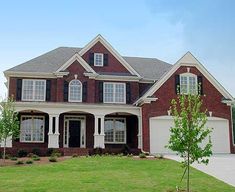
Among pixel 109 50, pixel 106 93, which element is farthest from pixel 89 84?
pixel 109 50

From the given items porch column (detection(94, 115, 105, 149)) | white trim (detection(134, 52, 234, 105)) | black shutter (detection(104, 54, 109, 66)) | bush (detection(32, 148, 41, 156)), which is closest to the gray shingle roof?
black shutter (detection(104, 54, 109, 66))

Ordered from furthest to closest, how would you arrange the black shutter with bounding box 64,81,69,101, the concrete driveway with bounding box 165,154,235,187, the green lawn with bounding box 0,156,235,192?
the black shutter with bounding box 64,81,69,101
the concrete driveway with bounding box 165,154,235,187
the green lawn with bounding box 0,156,235,192

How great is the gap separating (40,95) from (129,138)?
835 cm

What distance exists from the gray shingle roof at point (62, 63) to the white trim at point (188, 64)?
3808 mm

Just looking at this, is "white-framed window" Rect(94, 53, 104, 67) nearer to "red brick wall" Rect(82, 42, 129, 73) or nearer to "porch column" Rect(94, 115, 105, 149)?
"red brick wall" Rect(82, 42, 129, 73)

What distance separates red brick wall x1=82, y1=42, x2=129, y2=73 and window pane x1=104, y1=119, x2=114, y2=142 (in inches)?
179

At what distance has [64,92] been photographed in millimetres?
31344

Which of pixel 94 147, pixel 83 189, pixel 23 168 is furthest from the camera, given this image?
pixel 94 147

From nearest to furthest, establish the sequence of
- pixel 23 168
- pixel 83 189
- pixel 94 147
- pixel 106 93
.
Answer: pixel 83 189
pixel 23 168
pixel 94 147
pixel 106 93

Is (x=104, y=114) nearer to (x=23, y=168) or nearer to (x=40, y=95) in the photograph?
(x=40, y=95)

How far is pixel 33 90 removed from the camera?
31.2m

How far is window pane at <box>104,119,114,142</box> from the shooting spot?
3238cm

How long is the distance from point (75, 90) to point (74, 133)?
3617 millimetres

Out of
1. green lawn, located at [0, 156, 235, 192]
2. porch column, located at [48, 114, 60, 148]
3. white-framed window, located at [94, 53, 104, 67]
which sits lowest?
green lawn, located at [0, 156, 235, 192]
